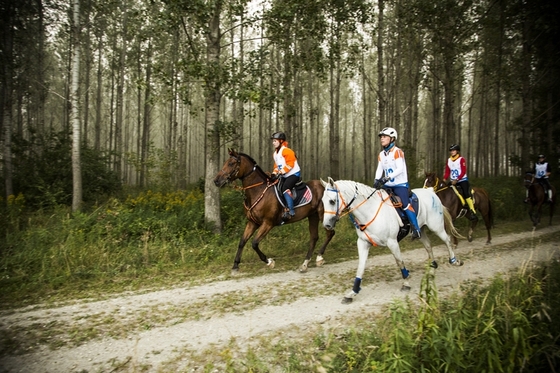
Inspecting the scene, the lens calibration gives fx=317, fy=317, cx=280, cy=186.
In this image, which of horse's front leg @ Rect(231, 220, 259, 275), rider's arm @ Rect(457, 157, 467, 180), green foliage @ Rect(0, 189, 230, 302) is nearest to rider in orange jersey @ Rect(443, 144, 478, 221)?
rider's arm @ Rect(457, 157, 467, 180)

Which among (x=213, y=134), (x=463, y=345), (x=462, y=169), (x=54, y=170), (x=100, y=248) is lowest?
(x=463, y=345)

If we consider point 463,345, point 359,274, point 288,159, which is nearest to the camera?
point 463,345

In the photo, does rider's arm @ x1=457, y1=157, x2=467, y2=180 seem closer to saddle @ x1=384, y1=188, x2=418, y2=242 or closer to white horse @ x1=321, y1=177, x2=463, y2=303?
saddle @ x1=384, y1=188, x2=418, y2=242

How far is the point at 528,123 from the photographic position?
17344 millimetres

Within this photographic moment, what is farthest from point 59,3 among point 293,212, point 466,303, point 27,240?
point 466,303

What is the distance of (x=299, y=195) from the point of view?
774 cm

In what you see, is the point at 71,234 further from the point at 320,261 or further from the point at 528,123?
the point at 528,123

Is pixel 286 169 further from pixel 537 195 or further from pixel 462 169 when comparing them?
pixel 537 195

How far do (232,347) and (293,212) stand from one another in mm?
4023

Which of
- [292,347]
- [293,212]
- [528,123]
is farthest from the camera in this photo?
[528,123]

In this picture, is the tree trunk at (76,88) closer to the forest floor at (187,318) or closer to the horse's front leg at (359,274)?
the forest floor at (187,318)

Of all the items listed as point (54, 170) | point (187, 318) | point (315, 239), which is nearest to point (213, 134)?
point (315, 239)

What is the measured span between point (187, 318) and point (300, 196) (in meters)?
3.95

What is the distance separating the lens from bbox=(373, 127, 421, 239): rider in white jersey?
20.2ft
